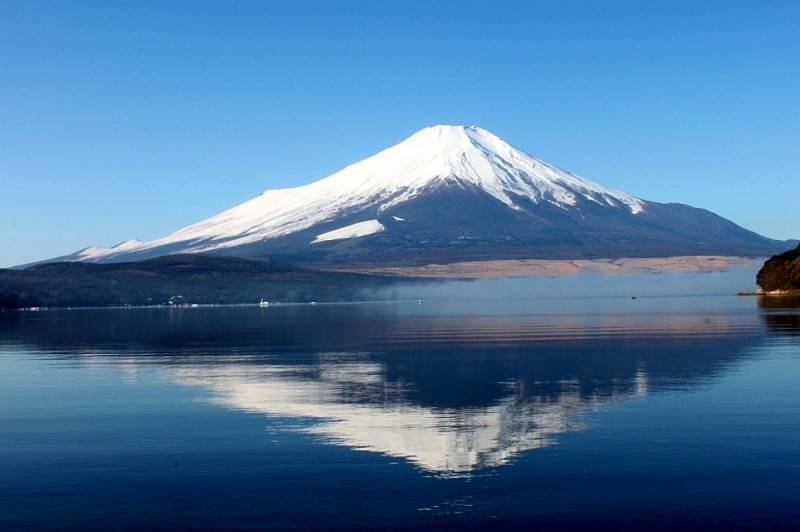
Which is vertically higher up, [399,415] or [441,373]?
[441,373]

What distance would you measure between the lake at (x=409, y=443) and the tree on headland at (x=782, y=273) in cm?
10214

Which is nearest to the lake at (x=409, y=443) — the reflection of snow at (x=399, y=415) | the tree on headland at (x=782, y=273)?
the reflection of snow at (x=399, y=415)

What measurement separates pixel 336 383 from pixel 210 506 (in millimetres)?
15055

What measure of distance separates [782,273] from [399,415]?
411 ft

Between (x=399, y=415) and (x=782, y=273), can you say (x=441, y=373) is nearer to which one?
(x=399, y=415)

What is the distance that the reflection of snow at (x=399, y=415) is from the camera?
1855 cm

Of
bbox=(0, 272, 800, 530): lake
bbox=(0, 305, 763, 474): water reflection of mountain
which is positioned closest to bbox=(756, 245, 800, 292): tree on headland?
bbox=(0, 305, 763, 474): water reflection of mountain

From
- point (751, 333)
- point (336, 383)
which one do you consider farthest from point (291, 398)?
point (751, 333)

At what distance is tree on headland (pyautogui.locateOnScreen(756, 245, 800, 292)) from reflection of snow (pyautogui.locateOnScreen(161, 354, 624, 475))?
112949 mm

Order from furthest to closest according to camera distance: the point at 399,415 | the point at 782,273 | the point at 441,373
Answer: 1. the point at 782,273
2. the point at 441,373
3. the point at 399,415

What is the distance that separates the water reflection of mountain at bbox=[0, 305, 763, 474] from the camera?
20.5 metres

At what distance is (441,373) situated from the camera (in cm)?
3253

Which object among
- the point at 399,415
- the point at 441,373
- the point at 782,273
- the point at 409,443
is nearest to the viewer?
the point at 409,443

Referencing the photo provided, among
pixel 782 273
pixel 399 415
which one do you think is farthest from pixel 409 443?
pixel 782 273
